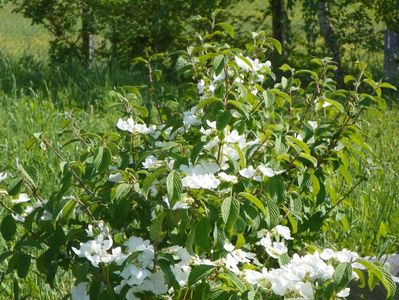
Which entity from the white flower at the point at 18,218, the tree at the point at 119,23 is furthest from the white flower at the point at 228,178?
the tree at the point at 119,23

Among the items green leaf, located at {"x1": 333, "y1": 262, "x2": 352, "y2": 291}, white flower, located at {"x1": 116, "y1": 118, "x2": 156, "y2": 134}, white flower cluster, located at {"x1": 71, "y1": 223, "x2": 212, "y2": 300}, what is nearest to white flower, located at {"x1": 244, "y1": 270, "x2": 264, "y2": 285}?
white flower cluster, located at {"x1": 71, "y1": 223, "x2": 212, "y2": 300}

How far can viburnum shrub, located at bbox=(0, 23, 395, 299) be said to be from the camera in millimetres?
2105

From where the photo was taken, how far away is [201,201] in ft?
7.06

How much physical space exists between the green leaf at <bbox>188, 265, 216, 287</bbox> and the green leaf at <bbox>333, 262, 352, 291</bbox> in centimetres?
29

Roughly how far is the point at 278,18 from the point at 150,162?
6.74 meters

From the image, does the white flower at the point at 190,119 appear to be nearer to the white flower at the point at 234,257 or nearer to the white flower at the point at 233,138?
the white flower at the point at 233,138

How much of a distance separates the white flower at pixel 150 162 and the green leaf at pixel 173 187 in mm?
187

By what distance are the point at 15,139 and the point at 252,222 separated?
290 centimetres

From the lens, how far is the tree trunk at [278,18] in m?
8.87

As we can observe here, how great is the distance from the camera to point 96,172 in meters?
2.50

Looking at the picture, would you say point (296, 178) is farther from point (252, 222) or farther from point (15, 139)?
point (15, 139)

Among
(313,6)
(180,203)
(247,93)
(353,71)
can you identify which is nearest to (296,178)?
(247,93)

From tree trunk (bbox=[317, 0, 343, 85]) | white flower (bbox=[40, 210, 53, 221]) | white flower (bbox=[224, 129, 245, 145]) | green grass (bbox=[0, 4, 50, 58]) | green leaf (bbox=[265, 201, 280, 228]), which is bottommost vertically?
green grass (bbox=[0, 4, 50, 58])

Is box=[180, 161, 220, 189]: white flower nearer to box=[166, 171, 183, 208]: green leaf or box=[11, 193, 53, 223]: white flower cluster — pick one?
box=[166, 171, 183, 208]: green leaf
